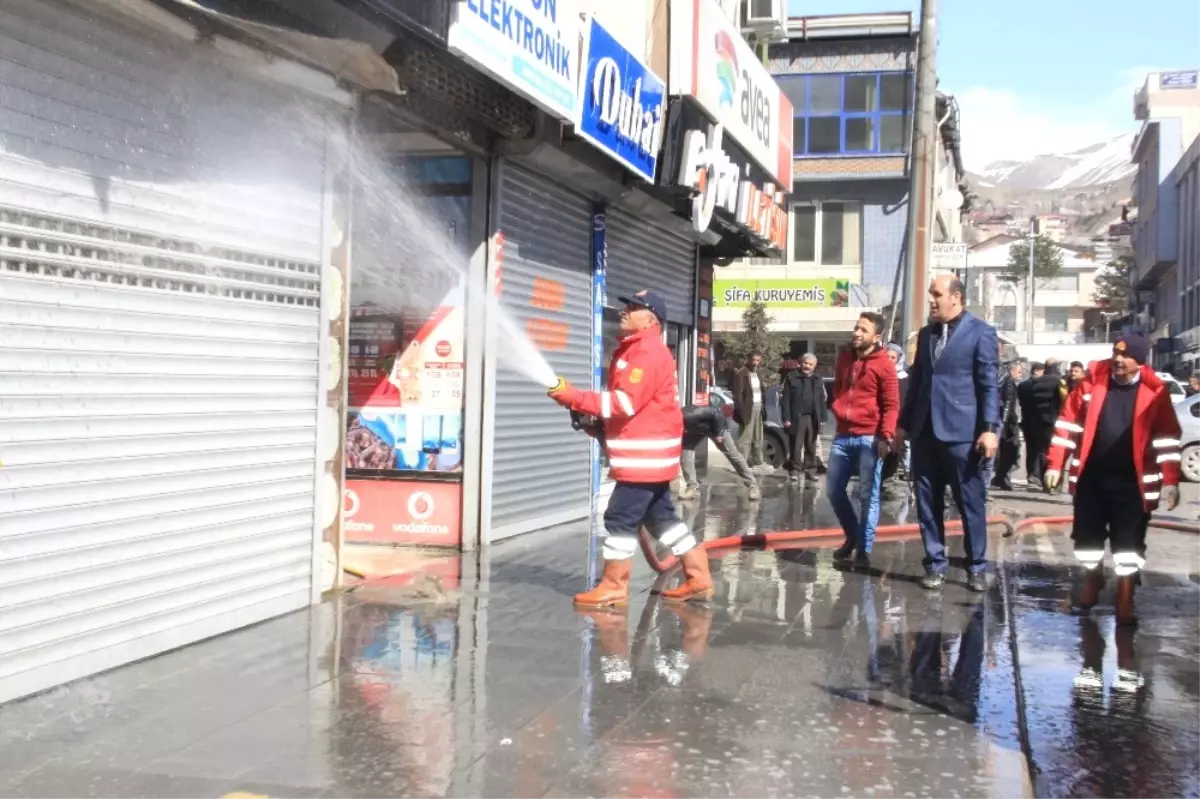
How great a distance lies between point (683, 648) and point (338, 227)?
2971mm

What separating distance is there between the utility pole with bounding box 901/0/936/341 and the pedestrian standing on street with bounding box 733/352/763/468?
1971mm

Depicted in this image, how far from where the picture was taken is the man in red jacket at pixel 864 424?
797 centimetres

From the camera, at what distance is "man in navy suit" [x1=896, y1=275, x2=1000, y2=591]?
7152mm

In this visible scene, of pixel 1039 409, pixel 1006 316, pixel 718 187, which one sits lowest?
pixel 1039 409

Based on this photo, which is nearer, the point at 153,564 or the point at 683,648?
the point at 153,564

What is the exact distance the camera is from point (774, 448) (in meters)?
17.2

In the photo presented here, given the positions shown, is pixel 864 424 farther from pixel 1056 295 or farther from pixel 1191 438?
pixel 1056 295

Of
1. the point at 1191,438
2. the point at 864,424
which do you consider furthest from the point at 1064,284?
the point at 864,424

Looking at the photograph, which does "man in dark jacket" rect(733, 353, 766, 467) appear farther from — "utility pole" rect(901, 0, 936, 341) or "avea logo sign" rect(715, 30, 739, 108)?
"avea logo sign" rect(715, 30, 739, 108)

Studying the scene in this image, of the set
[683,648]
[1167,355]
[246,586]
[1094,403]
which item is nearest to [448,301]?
[246,586]

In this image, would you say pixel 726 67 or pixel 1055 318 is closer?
pixel 726 67

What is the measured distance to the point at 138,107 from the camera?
507 centimetres

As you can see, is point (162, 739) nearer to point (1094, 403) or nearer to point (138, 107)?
point (138, 107)

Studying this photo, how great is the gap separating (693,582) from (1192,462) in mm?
14417
